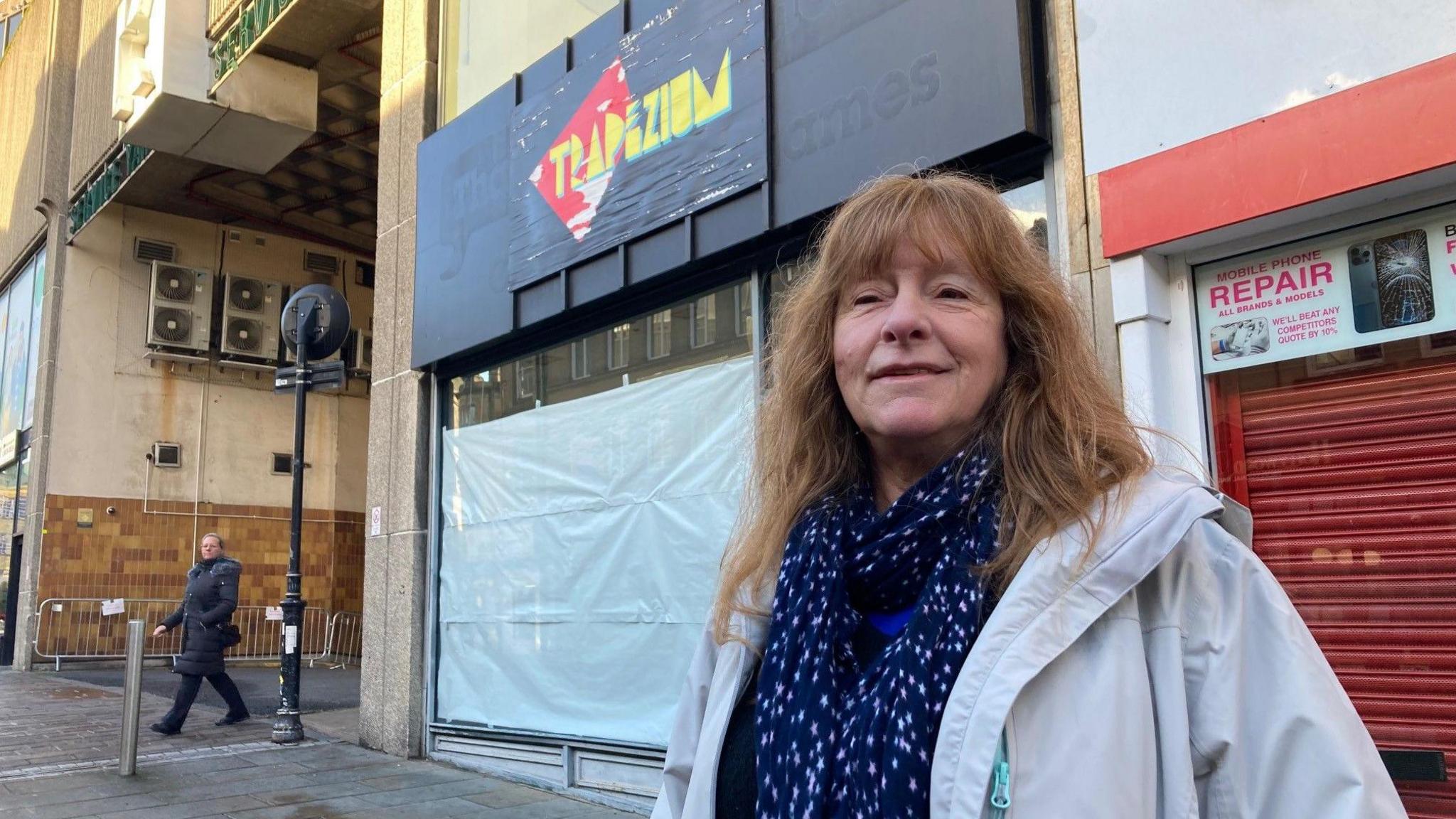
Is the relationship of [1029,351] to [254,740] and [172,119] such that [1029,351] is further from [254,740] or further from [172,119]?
[172,119]

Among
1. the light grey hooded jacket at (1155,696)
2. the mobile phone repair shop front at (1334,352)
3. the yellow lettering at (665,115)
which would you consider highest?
the yellow lettering at (665,115)

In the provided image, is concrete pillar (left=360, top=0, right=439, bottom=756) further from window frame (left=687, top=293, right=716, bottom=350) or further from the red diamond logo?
window frame (left=687, top=293, right=716, bottom=350)

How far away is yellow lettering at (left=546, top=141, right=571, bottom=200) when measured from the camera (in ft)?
23.1

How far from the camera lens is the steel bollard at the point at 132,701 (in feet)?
23.9

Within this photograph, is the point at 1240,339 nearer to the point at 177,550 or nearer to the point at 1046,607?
the point at 1046,607

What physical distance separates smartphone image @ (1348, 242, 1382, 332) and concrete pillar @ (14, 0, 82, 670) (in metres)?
18.7

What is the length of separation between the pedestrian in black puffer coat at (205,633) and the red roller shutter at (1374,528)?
29.5ft

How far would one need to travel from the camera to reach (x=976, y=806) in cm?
121

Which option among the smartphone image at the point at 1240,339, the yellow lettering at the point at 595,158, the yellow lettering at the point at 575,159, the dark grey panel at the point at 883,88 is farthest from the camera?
the yellow lettering at the point at 575,159

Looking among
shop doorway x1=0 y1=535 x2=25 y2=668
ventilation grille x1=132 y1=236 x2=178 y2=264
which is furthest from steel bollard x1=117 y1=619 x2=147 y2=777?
shop doorway x1=0 y1=535 x2=25 y2=668

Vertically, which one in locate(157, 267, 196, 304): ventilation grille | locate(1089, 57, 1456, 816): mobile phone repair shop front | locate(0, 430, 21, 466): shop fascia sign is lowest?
locate(1089, 57, 1456, 816): mobile phone repair shop front

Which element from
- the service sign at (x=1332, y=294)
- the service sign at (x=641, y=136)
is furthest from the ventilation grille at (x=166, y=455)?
the service sign at (x=1332, y=294)

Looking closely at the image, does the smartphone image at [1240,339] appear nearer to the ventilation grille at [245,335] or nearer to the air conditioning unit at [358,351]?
the air conditioning unit at [358,351]

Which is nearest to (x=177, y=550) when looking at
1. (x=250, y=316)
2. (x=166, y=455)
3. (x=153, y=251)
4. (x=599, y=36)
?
(x=166, y=455)
